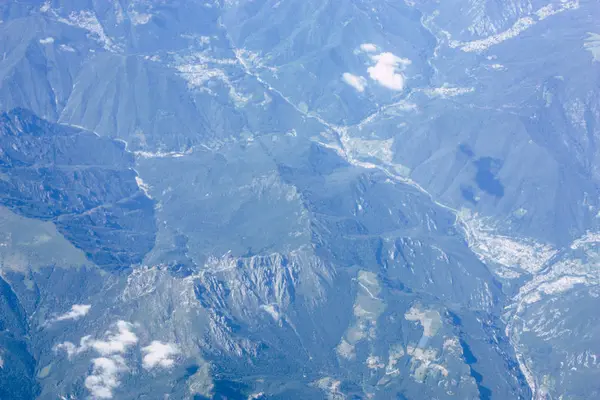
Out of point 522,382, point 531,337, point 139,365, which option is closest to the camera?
point 139,365

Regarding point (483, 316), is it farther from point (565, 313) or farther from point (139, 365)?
point (139, 365)

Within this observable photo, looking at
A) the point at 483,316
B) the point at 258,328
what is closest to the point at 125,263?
the point at 258,328

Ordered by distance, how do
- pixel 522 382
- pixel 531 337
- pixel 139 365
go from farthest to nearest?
pixel 531 337 < pixel 522 382 < pixel 139 365

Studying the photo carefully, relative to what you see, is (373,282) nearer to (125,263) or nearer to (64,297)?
(125,263)

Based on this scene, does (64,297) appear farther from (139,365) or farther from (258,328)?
(258,328)

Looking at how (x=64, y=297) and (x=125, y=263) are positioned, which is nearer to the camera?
(x=64, y=297)

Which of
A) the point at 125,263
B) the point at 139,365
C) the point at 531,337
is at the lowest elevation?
the point at 139,365

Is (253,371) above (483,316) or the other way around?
the other way around

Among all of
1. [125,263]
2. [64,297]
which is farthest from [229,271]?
[64,297]

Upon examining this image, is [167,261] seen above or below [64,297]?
above

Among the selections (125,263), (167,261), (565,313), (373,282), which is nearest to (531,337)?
(565,313)
